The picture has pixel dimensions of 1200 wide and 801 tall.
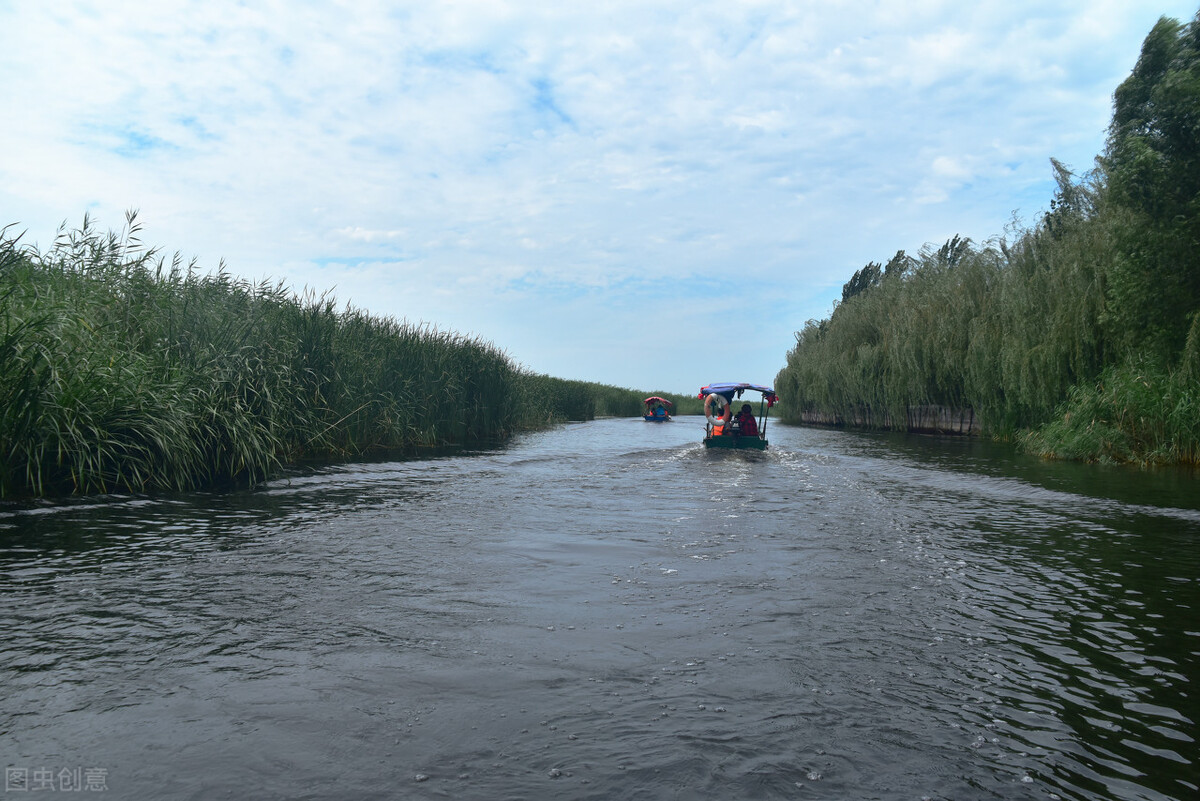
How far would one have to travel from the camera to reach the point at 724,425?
2233cm

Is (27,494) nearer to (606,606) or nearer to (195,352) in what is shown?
(195,352)

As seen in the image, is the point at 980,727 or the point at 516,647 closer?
the point at 980,727

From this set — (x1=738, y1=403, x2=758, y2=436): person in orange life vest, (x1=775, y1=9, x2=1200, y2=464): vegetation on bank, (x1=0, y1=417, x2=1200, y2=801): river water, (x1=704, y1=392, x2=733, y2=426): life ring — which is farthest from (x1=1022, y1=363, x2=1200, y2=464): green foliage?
(x1=704, y1=392, x2=733, y2=426): life ring

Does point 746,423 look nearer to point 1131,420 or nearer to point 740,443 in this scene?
point 740,443

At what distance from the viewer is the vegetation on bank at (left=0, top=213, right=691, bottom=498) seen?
8.88m

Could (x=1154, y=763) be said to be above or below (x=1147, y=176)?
below

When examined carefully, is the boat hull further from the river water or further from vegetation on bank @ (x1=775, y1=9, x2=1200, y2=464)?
the river water

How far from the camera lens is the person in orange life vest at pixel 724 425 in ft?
73.1

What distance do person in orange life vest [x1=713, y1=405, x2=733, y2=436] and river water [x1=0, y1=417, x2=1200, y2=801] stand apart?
1272cm

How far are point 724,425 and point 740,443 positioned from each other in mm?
842

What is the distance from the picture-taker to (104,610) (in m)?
5.13

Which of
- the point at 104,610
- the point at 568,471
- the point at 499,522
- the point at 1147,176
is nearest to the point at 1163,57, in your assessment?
the point at 1147,176

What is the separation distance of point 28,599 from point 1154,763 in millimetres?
7090

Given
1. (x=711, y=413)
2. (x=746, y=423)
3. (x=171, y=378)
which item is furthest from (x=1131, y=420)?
(x=171, y=378)
